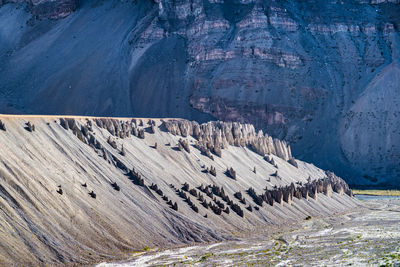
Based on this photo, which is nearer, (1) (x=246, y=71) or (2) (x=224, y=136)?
(2) (x=224, y=136)

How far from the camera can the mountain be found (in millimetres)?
35903

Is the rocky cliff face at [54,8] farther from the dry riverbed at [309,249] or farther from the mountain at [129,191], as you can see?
the dry riverbed at [309,249]

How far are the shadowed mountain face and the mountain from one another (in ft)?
75.1

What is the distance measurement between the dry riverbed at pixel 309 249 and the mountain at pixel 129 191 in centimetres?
159

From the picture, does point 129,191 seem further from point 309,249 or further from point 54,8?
point 54,8

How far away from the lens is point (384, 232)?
4941cm

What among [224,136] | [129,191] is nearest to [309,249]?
[129,191]

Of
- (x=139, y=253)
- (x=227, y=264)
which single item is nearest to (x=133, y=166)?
(x=139, y=253)

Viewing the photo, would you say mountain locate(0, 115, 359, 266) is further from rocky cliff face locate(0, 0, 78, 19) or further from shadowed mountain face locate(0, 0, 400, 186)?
rocky cliff face locate(0, 0, 78, 19)

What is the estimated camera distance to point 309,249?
42.0 meters

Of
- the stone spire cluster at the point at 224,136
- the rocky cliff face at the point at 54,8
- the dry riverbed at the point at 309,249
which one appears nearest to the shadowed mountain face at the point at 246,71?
the rocky cliff face at the point at 54,8

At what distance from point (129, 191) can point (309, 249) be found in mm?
11436

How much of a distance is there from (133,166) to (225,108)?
43886 mm

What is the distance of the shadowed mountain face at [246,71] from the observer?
294ft
